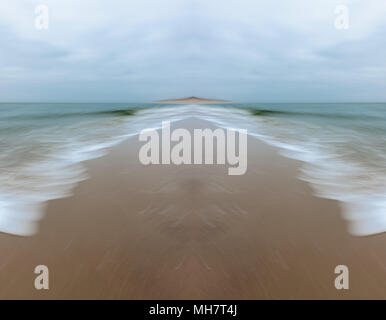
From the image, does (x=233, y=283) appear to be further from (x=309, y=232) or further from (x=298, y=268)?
(x=309, y=232)

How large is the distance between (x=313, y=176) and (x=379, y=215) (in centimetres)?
127

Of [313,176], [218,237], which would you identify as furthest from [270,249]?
[313,176]

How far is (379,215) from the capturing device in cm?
273

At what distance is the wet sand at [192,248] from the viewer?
5.42 feet

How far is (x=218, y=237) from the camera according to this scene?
215 centimetres

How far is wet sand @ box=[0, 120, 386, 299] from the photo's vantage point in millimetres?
1651

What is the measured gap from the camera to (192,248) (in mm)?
2002

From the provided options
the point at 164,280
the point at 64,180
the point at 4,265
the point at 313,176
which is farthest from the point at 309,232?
the point at 64,180

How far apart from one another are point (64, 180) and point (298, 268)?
3.30m

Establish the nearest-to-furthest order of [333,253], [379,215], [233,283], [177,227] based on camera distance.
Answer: [233,283] → [333,253] → [177,227] → [379,215]

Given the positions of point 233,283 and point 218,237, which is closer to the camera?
point 233,283
